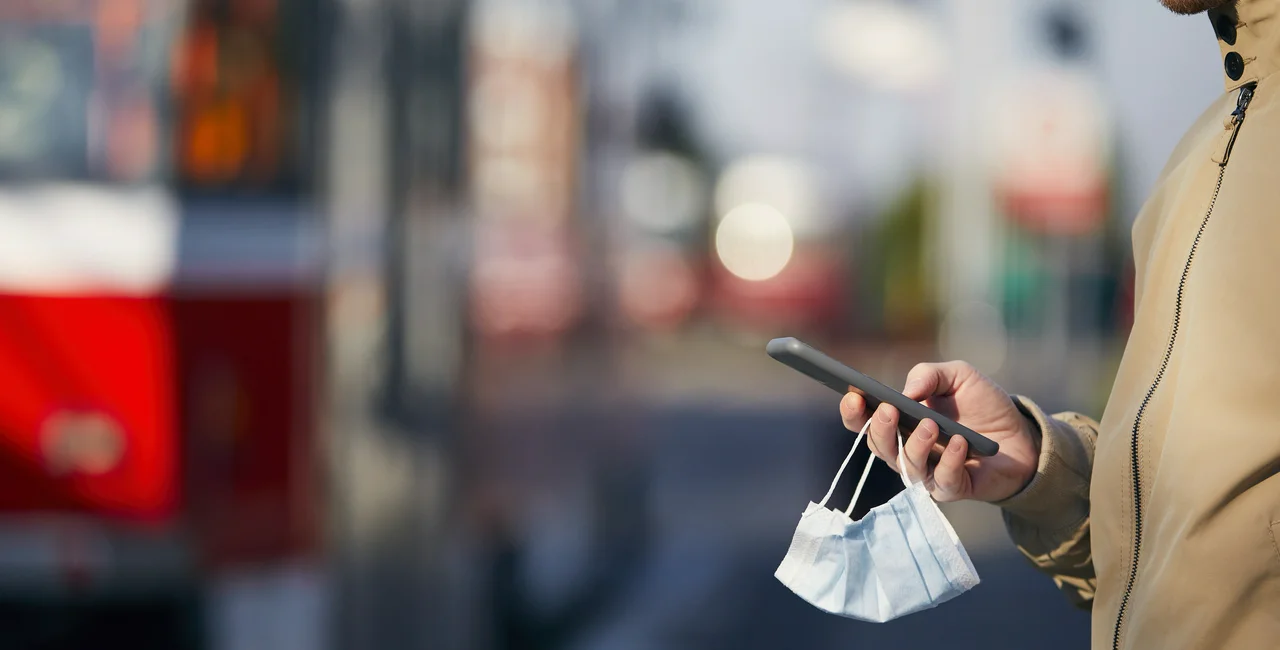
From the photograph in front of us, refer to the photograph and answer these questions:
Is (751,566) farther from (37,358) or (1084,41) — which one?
(1084,41)

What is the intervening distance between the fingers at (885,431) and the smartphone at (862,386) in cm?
1

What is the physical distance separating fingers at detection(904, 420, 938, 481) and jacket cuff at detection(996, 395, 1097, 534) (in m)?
0.20

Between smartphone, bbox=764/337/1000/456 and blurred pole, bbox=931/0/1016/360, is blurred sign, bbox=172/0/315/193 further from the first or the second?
blurred pole, bbox=931/0/1016/360

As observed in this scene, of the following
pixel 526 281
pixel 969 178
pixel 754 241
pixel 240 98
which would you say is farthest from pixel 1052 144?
pixel 754 241

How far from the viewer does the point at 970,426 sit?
1812 millimetres

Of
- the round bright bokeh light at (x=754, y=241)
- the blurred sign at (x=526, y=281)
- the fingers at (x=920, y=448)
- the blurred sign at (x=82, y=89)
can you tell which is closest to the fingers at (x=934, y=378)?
the fingers at (x=920, y=448)

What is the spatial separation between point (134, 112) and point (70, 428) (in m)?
1.02

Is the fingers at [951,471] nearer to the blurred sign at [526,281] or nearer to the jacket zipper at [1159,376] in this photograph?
the jacket zipper at [1159,376]

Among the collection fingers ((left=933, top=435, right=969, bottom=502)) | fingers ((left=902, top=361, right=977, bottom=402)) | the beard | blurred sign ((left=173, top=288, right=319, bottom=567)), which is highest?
the beard

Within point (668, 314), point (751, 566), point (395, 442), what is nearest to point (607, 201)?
point (751, 566)

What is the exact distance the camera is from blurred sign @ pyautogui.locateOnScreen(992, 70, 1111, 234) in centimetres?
1392

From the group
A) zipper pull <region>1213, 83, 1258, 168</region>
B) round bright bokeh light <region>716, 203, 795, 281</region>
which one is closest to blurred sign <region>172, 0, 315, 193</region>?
zipper pull <region>1213, 83, 1258, 168</region>

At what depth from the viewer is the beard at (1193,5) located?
1.46 meters

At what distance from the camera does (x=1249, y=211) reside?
1377 mm
